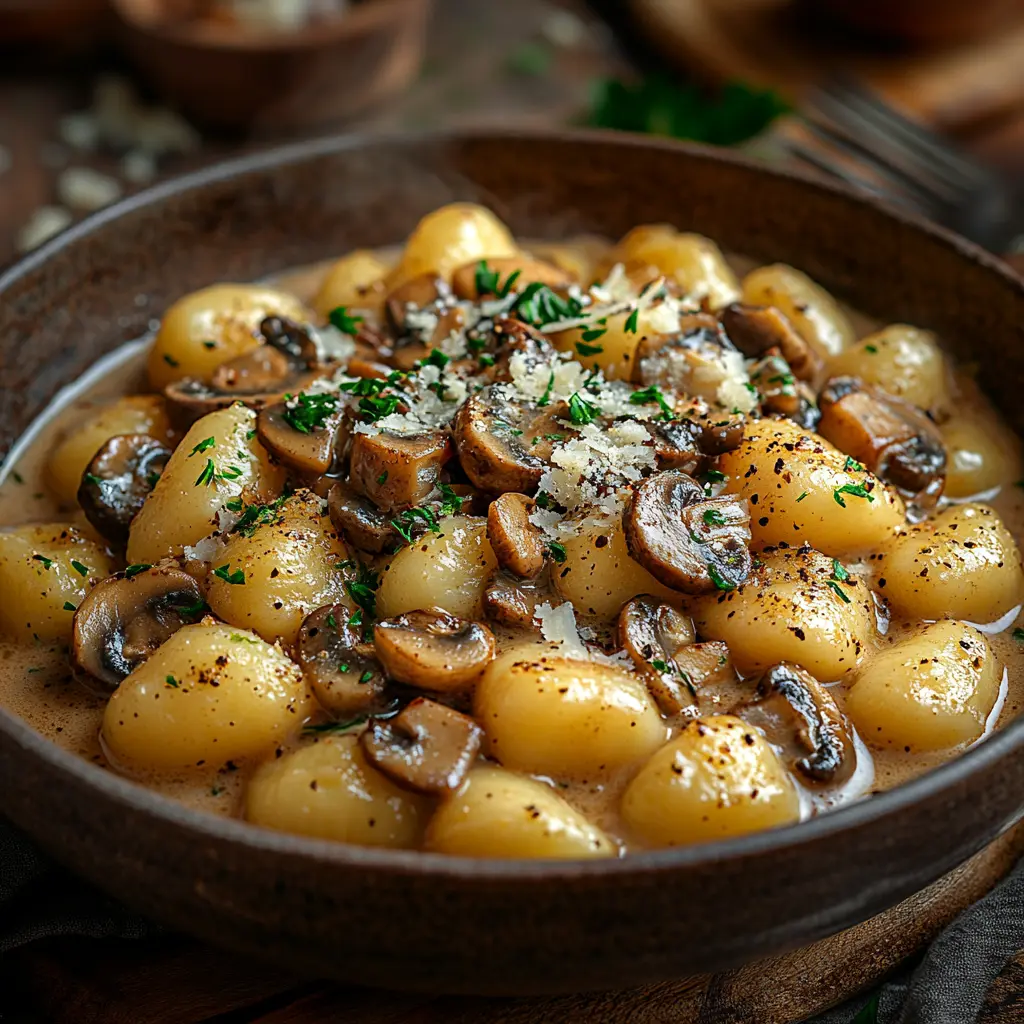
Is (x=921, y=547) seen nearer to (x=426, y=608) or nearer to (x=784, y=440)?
(x=784, y=440)

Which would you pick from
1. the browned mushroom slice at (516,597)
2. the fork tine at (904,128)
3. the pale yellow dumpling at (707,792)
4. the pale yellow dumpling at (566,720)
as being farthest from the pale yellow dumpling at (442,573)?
the fork tine at (904,128)

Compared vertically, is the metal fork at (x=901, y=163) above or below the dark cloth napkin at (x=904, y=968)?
above

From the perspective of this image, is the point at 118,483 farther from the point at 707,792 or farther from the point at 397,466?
the point at 707,792

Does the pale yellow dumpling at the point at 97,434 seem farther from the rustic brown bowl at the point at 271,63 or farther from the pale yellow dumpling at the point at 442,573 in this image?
the rustic brown bowl at the point at 271,63

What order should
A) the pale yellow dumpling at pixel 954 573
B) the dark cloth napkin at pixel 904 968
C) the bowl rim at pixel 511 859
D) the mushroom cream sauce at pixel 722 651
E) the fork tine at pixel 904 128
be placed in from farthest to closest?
the fork tine at pixel 904 128 → the pale yellow dumpling at pixel 954 573 → the dark cloth napkin at pixel 904 968 → the mushroom cream sauce at pixel 722 651 → the bowl rim at pixel 511 859

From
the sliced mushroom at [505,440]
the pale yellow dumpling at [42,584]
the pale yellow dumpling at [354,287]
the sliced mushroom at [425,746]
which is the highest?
the sliced mushroom at [505,440]

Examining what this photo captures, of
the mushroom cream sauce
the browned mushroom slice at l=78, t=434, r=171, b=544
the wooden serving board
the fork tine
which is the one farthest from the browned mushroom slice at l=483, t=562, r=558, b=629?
the wooden serving board
